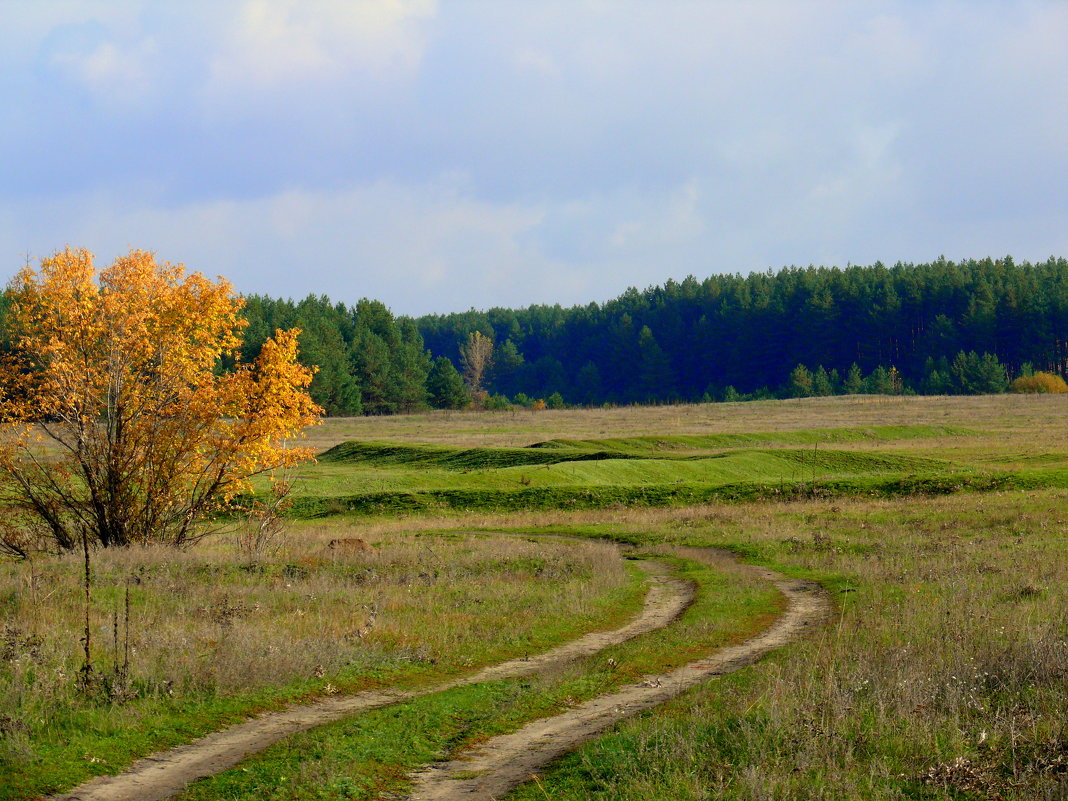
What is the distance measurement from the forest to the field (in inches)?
3470

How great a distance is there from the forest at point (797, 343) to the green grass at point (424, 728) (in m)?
99.0

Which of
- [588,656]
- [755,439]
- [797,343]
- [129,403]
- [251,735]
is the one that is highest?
[797,343]

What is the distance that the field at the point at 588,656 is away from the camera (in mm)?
7996

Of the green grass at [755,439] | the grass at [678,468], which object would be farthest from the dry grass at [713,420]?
the green grass at [755,439]

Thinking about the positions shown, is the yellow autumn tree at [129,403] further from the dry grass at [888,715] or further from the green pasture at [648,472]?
the dry grass at [888,715]

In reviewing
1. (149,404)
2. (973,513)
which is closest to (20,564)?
(149,404)

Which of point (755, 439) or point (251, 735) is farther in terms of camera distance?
point (755, 439)

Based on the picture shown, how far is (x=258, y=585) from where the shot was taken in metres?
18.3

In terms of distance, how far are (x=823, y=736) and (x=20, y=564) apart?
18.1 meters

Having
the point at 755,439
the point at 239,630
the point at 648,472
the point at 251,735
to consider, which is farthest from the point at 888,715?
the point at 755,439

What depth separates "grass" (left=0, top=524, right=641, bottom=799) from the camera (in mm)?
9500

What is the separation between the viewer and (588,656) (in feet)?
42.3

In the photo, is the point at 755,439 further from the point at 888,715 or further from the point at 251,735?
the point at 251,735

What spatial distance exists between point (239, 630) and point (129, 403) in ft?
41.8
